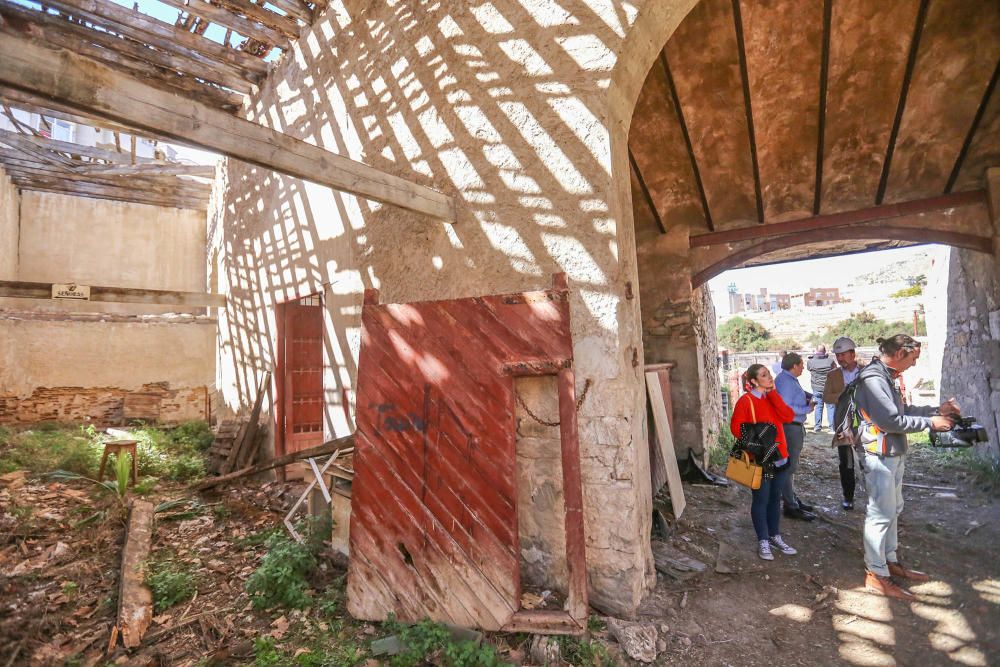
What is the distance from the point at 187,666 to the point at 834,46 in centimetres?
690

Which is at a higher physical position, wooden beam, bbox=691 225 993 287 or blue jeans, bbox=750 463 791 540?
wooden beam, bbox=691 225 993 287

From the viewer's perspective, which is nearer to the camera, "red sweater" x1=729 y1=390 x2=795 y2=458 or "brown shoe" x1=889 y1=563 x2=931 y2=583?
"brown shoe" x1=889 y1=563 x2=931 y2=583

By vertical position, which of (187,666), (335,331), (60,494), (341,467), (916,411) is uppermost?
(335,331)

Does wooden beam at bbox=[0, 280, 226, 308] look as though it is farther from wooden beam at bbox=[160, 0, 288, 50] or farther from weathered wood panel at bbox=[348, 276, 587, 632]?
weathered wood panel at bbox=[348, 276, 587, 632]

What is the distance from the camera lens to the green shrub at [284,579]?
3.35m

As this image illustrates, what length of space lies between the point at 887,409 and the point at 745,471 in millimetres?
1156

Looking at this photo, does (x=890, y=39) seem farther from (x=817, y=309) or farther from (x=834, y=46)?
(x=817, y=309)

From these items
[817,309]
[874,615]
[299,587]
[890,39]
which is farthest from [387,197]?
[817,309]

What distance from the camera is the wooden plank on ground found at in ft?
15.2

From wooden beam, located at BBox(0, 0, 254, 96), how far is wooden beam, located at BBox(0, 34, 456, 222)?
557cm

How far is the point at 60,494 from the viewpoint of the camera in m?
5.33

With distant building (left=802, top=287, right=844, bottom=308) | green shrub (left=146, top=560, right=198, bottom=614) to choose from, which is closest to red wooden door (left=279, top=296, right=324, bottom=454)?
green shrub (left=146, top=560, right=198, bottom=614)

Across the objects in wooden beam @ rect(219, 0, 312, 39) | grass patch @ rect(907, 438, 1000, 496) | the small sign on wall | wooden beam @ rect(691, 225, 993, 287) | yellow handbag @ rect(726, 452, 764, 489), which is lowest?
grass patch @ rect(907, 438, 1000, 496)

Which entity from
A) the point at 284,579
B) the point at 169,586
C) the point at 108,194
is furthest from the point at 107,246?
the point at 284,579
